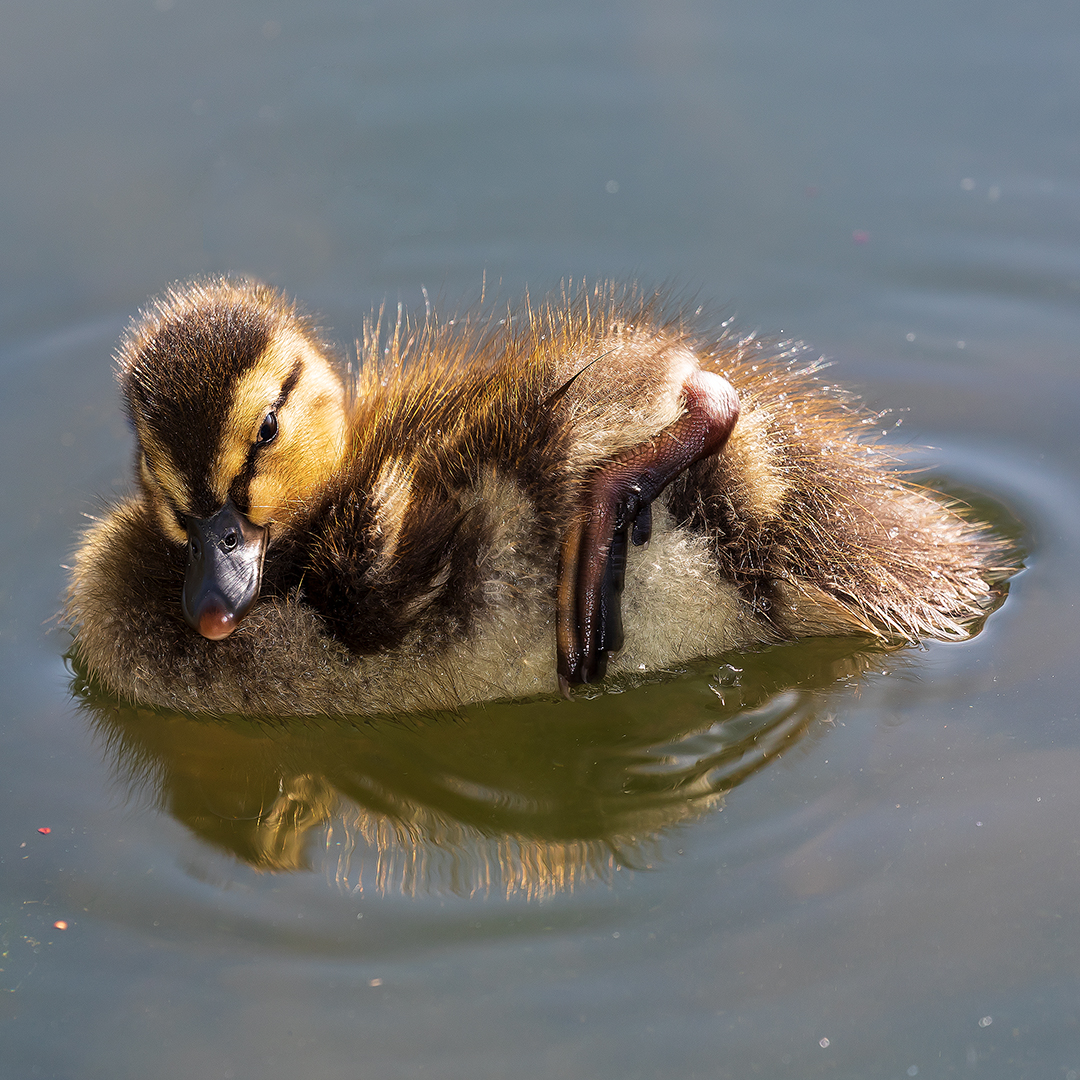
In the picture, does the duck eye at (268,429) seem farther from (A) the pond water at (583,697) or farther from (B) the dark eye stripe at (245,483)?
(A) the pond water at (583,697)

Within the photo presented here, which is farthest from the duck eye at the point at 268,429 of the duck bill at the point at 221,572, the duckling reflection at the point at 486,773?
the duckling reflection at the point at 486,773

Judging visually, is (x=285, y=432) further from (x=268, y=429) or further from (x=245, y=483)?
(x=245, y=483)

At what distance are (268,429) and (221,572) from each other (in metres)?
0.30

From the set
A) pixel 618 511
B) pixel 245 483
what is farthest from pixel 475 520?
pixel 245 483

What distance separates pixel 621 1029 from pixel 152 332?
1.51 meters

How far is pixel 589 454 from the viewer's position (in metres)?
2.36

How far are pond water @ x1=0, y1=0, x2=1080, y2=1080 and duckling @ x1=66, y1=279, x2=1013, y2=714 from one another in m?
0.18

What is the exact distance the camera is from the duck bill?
2377 mm

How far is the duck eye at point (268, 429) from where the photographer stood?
2.50 m

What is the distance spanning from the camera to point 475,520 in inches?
95.3

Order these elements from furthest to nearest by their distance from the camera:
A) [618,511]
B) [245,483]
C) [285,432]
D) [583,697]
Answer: [583,697], [285,432], [245,483], [618,511]

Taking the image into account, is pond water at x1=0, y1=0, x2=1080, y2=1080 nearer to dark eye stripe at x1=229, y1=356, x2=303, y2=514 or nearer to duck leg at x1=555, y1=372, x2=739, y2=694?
duck leg at x1=555, y1=372, x2=739, y2=694

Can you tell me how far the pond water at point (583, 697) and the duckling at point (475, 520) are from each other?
0.18m

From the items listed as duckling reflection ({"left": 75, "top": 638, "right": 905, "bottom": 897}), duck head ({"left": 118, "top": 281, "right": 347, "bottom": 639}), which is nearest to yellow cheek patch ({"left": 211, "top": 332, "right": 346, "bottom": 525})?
duck head ({"left": 118, "top": 281, "right": 347, "bottom": 639})
